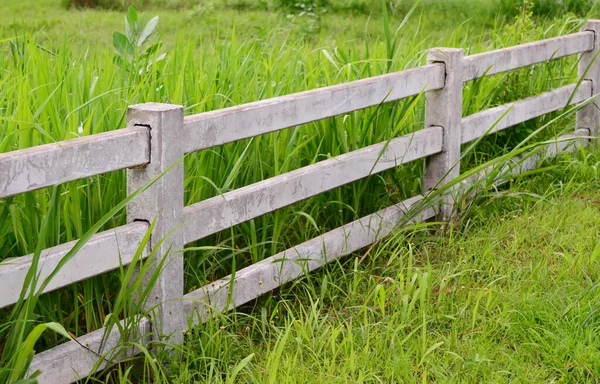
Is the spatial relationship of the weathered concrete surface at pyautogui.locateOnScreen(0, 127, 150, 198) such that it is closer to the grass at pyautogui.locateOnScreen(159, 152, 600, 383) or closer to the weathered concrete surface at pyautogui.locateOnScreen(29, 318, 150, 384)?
the weathered concrete surface at pyautogui.locateOnScreen(29, 318, 150, 384)

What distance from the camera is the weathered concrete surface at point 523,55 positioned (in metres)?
4.59

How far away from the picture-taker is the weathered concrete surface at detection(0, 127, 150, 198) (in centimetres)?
245

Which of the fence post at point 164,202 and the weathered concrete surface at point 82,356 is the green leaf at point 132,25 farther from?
the weathered concrete surface at point 82,356

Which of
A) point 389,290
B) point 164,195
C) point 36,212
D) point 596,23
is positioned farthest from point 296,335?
point 596,23

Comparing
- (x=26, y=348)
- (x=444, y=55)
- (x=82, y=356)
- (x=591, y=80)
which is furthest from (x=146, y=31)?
(x=591, y=80)

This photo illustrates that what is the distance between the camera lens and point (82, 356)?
2746 mm

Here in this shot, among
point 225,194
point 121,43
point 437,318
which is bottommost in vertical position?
point 437,318

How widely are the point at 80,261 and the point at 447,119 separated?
7.40 feet

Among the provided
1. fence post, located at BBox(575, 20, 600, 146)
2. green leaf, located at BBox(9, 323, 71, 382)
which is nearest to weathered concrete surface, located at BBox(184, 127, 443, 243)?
green leaf, located at BBox(9, 323, 71, 382)

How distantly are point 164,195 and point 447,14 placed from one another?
397 inches

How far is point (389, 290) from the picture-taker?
11.5 ft

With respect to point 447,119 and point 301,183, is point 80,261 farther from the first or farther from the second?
point 447,119

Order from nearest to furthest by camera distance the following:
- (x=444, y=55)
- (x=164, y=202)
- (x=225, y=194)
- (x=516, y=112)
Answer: (x=164, y=202)
(x=225, y=194)
(x=444, y=55)
(x=516, y=112)

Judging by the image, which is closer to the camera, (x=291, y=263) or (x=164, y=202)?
(x=164, y=202)
